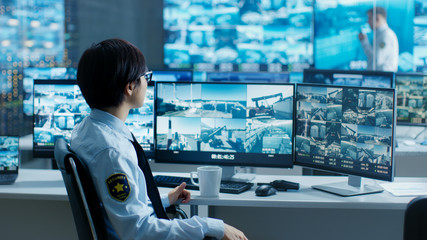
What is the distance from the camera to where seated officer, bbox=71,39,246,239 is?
1.32 m

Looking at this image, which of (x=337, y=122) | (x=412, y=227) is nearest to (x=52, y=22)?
(x=337, y=122)

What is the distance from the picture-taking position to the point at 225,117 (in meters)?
2.12

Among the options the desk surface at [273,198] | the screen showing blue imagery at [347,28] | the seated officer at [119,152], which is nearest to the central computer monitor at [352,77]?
the desk surface at [273,198]

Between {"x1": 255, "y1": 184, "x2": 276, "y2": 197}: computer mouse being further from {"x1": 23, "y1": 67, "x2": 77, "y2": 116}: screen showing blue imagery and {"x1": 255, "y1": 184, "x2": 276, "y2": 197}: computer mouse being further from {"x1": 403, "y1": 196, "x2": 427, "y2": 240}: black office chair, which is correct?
{"x1": 23, "y1": 67, "x2": 77, "y2": 116}: screen showing blue imagery

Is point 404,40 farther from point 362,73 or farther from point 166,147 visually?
point 166,147

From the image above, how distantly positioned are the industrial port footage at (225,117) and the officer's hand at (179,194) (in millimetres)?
340

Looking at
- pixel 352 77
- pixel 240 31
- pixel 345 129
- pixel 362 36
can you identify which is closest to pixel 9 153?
pixel 345 129

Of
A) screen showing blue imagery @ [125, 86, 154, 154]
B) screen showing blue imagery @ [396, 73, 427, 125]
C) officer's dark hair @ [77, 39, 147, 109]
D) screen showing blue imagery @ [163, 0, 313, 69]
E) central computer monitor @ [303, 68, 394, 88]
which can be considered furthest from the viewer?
screen showing blue imagery @ [163, 0, 313, 69]

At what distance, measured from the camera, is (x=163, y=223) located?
138cm

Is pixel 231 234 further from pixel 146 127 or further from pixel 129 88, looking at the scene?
pixel 146 127

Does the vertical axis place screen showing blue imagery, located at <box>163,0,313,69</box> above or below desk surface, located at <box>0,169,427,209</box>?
above

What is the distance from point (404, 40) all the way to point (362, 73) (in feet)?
8.49

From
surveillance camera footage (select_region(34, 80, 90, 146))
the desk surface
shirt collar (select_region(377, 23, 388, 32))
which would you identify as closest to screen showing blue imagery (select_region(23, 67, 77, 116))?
surveillance camera footage (select_region(34, 80, 90, 146))

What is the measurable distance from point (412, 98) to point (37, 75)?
269 cm
